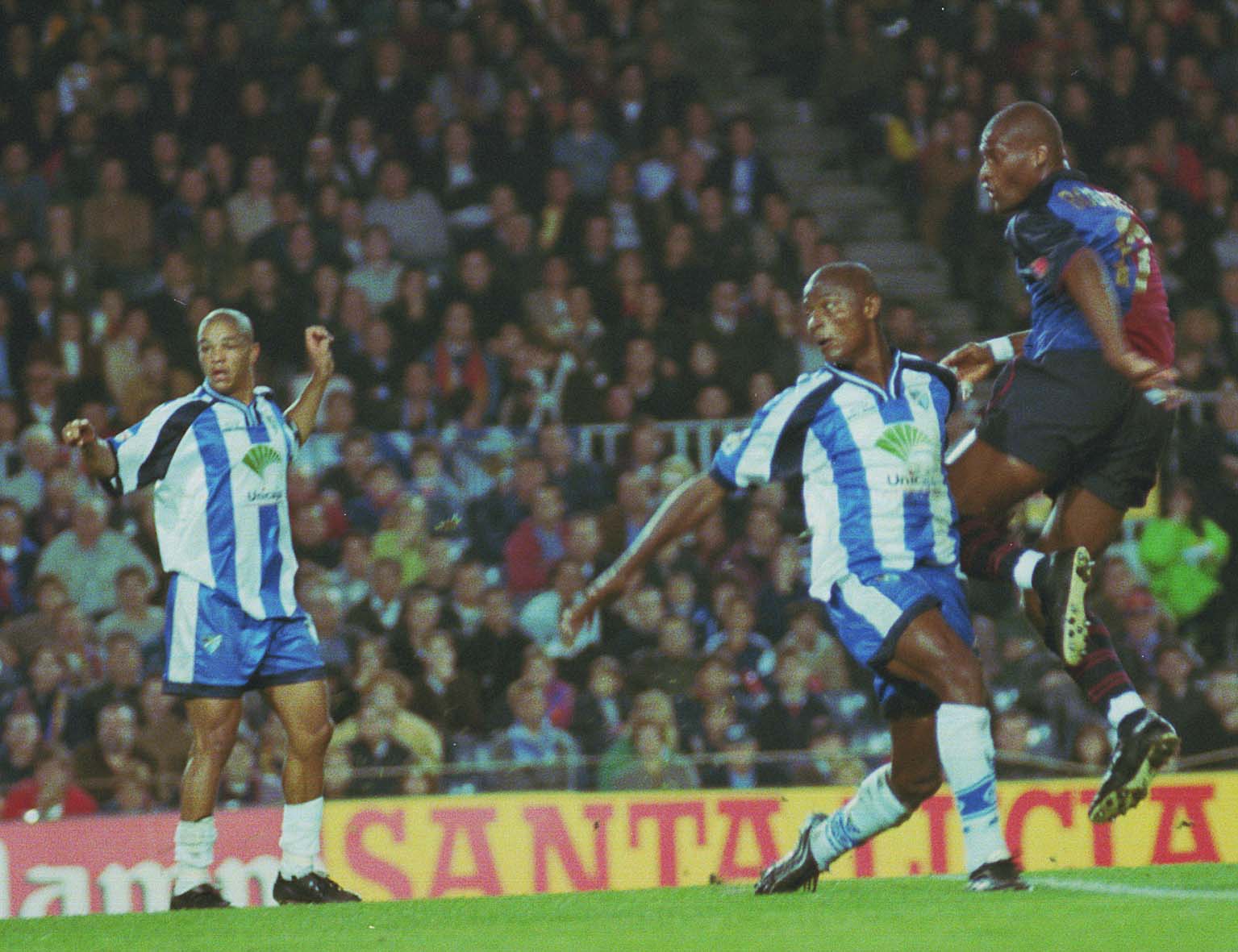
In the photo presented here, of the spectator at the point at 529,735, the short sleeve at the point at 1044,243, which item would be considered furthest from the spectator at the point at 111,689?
the short sleeve at the point at 1044,243

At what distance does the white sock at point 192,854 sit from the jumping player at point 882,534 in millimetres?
1788

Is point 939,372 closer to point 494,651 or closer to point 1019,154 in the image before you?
point 1019,154

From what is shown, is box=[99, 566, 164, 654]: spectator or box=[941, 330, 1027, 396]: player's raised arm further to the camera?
box=[99, 566, 164, 654]: spectator

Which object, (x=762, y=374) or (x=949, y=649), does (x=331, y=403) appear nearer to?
(x=762, y=374)

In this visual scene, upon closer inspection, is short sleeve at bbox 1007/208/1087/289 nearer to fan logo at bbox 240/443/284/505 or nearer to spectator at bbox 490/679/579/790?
fan logo at bbox 240/443/284/505

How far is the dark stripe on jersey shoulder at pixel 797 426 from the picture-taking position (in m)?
5.98

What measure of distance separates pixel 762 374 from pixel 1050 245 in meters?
6.34

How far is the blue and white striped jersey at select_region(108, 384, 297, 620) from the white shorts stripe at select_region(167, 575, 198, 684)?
0.05m

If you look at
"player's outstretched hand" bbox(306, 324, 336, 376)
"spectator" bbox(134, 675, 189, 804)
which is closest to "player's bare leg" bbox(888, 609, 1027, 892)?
"player's outstretched hand" bbox(306, 324, 336, 376)

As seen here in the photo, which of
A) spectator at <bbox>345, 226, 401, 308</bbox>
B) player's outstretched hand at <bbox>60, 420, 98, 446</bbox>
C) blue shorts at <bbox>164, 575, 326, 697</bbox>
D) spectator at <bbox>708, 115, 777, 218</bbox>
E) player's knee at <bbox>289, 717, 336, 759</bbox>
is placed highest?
spectator at <bbox>708, 115, 777, 218</bbox>

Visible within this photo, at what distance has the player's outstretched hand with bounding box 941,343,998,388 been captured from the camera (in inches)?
261

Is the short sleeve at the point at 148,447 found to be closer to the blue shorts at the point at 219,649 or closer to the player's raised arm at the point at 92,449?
the player's raised arm at the point at 92,449

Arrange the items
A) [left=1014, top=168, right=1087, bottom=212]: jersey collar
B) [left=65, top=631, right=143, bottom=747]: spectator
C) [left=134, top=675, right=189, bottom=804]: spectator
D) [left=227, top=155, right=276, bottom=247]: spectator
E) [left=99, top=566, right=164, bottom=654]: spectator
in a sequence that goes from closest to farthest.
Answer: [left=1014, top=168, right=1087, bottom=212]: jersey collar, [left=134, top=675, right=189, bottom=804]: spectator, [left=65, top=631, right=143, bottom=747]: spectator, [left=99, top=566, right=164, bottom=654]: spectator, [left=227, top=155, right=276, bottom=247]: spectator

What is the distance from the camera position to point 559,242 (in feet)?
43.1
